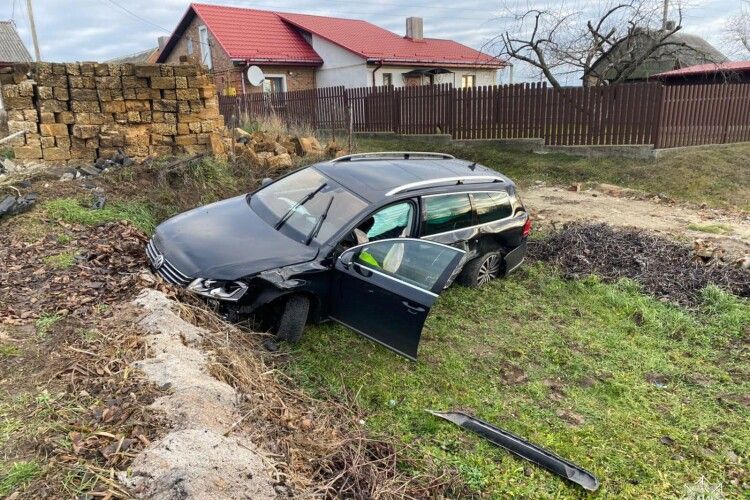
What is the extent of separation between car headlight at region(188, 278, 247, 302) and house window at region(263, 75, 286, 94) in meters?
21.7

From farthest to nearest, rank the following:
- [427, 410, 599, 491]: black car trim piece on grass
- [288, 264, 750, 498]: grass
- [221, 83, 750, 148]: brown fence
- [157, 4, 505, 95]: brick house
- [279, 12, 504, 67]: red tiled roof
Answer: [279, 12, 504, 67]: red tiled roof → [157, 4, 505, 95]: brick house → [221, 83, 750, 148]: brown fence → [288, 264, 750, 498]: grass → [427, 410, 599, 491]: black car trim piece on grass

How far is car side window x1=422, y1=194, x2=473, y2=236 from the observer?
5047 millimetres

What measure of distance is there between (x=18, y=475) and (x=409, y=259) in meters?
2.78

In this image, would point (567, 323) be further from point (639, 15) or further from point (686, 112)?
point (639, 15)

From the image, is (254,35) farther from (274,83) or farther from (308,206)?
(308,206)

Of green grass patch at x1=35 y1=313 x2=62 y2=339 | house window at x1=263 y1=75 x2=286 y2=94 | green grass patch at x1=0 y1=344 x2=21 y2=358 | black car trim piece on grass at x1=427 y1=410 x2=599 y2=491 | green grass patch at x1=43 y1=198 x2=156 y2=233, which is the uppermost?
house window at x1=263 y1=75 x2=286 y2=94

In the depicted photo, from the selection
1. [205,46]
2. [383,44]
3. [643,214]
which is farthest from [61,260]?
[383,44]

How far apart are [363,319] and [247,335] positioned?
36.9 inches

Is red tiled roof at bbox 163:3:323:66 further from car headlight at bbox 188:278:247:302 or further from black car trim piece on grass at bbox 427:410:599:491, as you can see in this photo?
black car trim piece on grass at bbox 427:410:599:491

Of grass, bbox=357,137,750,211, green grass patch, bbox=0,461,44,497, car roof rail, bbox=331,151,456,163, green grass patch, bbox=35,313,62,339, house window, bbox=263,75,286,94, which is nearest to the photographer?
green grass patch, bbox=0,461,44,497

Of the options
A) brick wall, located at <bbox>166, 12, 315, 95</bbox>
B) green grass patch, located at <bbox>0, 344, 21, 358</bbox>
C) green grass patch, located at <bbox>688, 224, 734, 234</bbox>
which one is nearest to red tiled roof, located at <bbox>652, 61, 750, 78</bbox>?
green grass patch, located at <bbox>688, 224, 734, 234</bbox>

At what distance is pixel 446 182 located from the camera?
5.30 metres

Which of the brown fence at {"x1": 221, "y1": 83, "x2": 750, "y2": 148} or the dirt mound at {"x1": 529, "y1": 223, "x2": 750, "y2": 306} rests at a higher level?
the brown fence at {"x1": 221, "y1": 83, "x2": 750, "y2": 148}

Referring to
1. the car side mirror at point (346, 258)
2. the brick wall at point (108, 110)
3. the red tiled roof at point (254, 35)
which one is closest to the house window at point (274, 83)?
the red tiled roof at point (254, 35)
